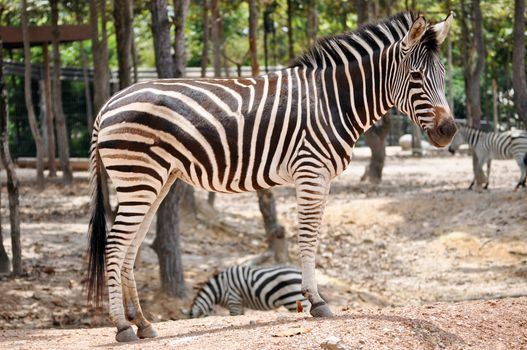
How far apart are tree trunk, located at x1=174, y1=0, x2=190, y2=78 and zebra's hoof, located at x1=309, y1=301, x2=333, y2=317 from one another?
5.93 metres

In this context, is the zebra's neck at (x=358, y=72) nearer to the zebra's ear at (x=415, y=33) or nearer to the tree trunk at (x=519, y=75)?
the zebra's ear at (x=415, y=33)

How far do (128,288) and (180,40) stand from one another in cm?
606

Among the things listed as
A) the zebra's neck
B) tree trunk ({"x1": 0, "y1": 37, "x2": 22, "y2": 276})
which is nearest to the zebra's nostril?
the zebra's neck

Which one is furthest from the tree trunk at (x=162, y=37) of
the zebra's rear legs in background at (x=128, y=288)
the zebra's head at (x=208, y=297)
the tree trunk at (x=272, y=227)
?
the zebra's rear legs in background at (x=128, y=288)

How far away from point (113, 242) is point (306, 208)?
1.68 meters

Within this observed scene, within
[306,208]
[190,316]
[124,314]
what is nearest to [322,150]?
[306,208]

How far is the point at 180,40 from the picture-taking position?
13.0 meters

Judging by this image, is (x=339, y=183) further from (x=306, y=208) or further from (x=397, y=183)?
(x=306, y=208)

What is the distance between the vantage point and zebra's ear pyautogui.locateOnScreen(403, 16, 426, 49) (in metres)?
7.43

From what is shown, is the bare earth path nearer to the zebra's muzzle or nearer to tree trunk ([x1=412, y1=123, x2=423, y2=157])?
the zebra's muzzle

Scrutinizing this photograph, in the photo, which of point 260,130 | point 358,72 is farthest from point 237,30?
point 260,130

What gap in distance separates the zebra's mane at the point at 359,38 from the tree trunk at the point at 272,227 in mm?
7816

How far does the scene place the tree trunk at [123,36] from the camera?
1407 cm

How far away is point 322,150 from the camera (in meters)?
7.54
